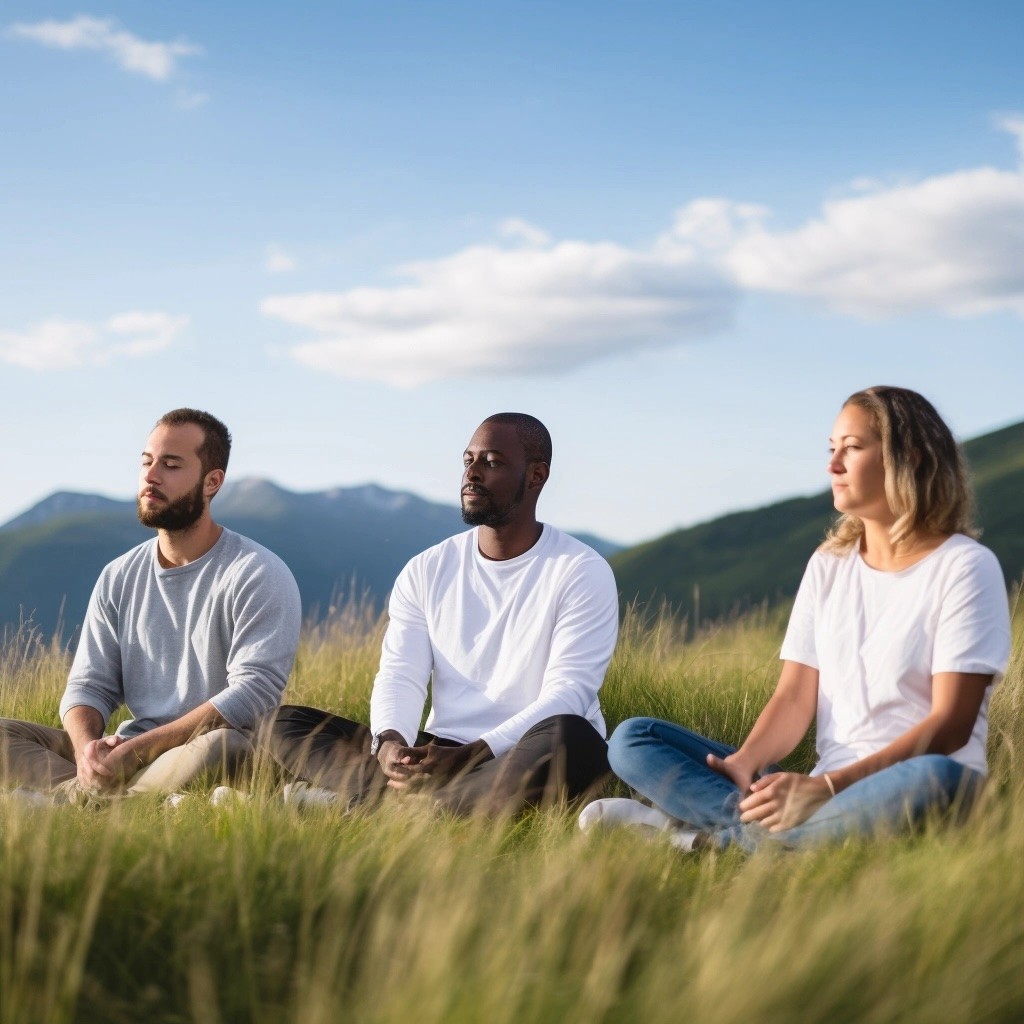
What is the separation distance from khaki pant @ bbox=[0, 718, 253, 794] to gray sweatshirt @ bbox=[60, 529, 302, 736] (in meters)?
0.19

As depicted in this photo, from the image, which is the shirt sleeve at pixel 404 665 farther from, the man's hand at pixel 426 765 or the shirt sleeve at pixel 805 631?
the shirt sleeve at pixel 805 631

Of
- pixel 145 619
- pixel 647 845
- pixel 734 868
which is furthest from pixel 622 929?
pixel 145 619

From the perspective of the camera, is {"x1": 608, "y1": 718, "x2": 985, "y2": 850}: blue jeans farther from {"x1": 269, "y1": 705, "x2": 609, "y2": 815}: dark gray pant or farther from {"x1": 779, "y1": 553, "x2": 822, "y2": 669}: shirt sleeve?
{"x1": 779, "y1": 553, "x2": 822, "y2": 669}: shirt sleeve

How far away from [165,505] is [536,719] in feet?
6.73

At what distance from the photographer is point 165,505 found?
5.69 m

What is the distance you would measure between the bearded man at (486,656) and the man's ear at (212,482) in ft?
3.33

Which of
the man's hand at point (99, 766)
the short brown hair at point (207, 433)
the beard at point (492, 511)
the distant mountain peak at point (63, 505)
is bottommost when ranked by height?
the man's hand at point (99, 766)

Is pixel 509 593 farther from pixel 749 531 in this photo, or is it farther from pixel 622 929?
pixel 749 531

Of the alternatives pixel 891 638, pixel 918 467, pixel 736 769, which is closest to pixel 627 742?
pixel 736 769

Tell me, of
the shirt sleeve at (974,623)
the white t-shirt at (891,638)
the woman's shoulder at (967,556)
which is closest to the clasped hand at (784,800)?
the white t-shirt at (891,638)

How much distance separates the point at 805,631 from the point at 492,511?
4.88 feet

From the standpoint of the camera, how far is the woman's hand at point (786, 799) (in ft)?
13.2

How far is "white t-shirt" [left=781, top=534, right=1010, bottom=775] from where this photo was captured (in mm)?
4047

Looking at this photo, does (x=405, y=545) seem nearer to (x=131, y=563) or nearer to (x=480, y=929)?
(x=131, y=563)
